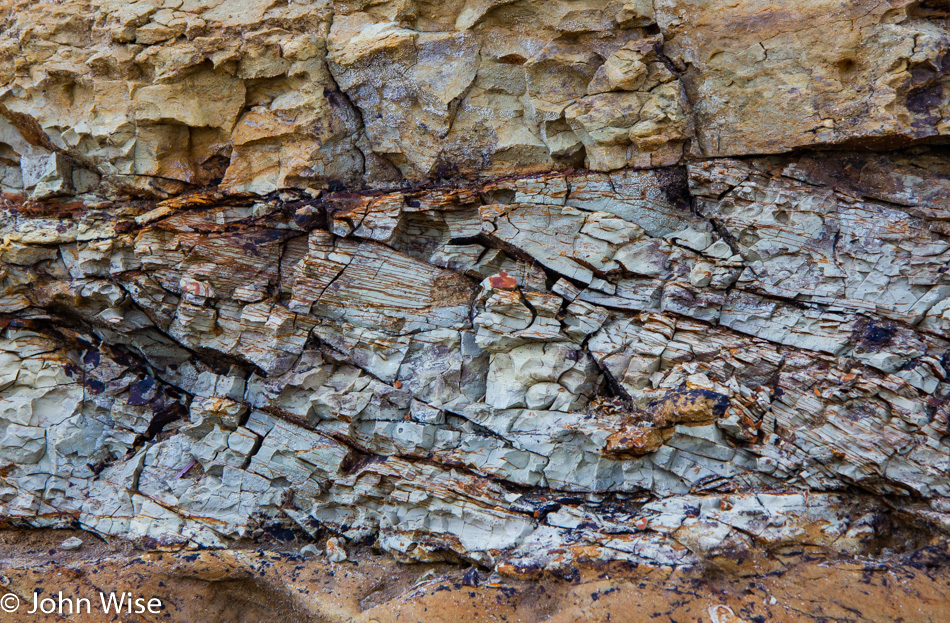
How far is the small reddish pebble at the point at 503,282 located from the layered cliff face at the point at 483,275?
2 cm

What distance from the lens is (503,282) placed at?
22.4 feet

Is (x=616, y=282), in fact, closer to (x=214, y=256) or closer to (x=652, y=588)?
(x=652, y=588)

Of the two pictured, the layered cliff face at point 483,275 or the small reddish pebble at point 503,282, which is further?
the small reddish pebble at point 503,282

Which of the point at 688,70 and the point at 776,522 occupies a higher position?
the point at 688,70

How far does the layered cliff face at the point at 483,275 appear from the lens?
19.1 feet

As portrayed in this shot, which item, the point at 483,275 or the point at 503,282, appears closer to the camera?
the point at 503,282

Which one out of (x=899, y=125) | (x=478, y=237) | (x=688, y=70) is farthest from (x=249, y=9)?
(x=899, y=125)

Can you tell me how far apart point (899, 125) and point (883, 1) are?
4.19 ft

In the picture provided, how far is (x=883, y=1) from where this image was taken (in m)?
5.79

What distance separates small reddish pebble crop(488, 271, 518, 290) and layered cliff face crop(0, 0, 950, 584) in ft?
0.06

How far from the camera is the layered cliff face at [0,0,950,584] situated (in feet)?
19.1

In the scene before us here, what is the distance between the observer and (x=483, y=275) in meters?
7.07

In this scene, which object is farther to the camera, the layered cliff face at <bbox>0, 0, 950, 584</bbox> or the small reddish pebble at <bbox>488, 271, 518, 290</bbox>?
the small reddish pebble at <bbox>488, 271, 518, 290</bbox>

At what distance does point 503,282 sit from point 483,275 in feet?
1.15
